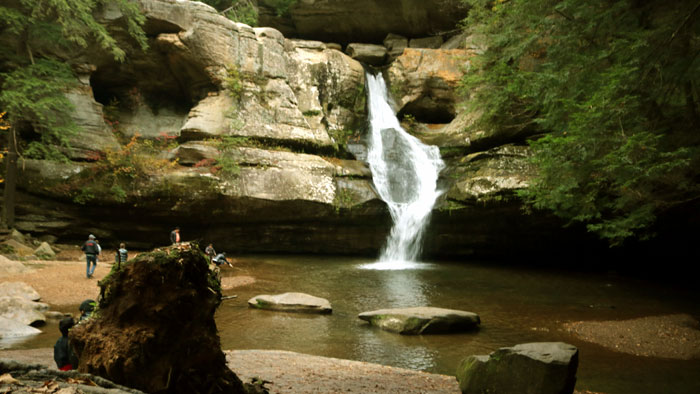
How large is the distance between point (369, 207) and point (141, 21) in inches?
519

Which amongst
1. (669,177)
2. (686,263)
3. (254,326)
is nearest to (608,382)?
(669,177)

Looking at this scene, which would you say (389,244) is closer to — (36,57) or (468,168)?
(468,168)

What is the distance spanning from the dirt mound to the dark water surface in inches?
160

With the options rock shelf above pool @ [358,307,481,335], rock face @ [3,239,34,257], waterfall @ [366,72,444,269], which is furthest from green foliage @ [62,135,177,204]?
rock shelf above pool @ [358,307,481,335]

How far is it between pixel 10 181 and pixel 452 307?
16088mm

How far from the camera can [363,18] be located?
26344mm

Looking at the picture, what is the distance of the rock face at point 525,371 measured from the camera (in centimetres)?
465

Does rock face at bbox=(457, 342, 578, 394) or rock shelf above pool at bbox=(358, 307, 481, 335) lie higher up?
rock face at bbox=(457, 342, 578, 394)

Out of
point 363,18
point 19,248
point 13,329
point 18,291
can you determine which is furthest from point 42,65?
point 363,18

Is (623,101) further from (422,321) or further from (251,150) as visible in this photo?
(251,150)

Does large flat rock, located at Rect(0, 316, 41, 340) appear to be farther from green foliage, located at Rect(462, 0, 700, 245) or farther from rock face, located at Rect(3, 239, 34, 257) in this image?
green foliage, located at Rect(462, 0, 700, 245)

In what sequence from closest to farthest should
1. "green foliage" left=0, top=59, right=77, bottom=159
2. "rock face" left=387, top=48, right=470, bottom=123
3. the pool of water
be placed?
the pool of water → "green foliage" left=0, top=59, right=77, bottom=159 → "rock face" left=387, top=48, right=470, bottom=123

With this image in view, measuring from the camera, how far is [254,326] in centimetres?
885

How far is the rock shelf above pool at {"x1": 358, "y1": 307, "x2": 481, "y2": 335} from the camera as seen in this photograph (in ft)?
28.2
